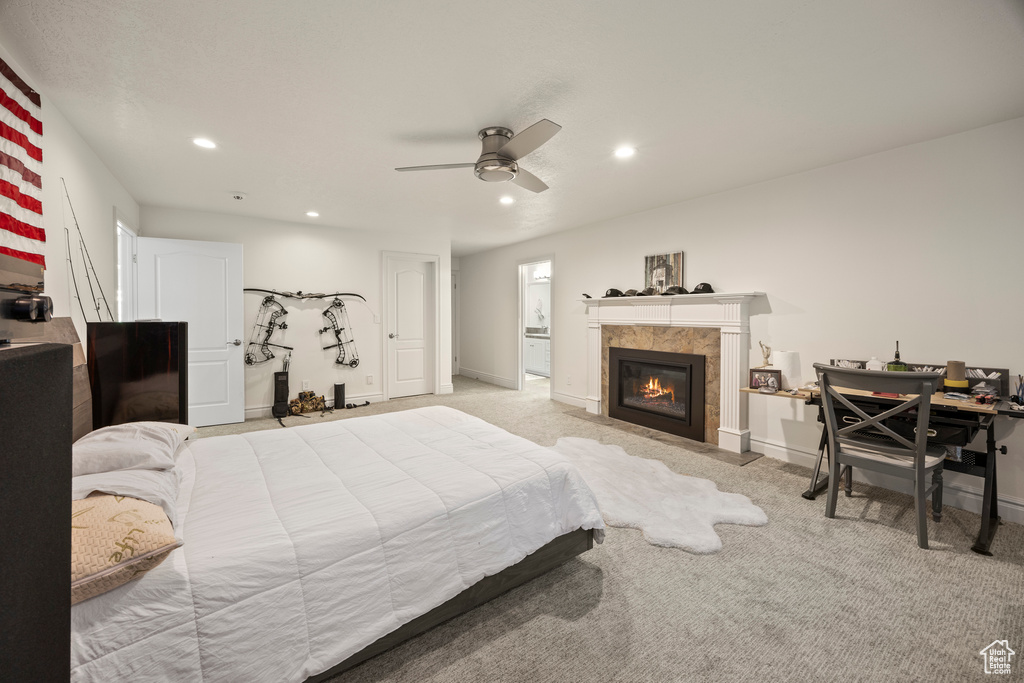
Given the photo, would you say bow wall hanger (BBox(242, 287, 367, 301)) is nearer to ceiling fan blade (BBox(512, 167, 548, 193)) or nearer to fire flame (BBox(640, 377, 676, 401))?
ceiling fan blade (BBox(512, 167, 548, 193))

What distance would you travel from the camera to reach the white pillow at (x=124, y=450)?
4.98ft

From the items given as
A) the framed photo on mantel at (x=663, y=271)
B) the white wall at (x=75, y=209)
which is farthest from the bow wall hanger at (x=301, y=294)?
the framed photo on mantel at (x=663, y=271)

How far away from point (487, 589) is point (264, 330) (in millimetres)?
4643

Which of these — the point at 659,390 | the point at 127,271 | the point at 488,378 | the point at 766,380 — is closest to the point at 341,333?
the point at 127,271

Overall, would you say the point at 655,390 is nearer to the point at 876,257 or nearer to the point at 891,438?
the point at 876,257

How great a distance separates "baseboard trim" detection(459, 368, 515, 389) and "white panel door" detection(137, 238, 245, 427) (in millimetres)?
3830

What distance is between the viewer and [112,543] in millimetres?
1108

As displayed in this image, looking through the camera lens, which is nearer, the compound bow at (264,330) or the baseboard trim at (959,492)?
the baseboard trim at (959,492)

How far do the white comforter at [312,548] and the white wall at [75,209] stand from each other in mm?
1281

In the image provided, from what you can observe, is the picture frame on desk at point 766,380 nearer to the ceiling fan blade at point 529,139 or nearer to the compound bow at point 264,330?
the ceiling fan blade at point 529,139

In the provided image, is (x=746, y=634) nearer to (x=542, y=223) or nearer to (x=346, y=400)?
(x=542, y=223)

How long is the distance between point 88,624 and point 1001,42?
3.89 meters

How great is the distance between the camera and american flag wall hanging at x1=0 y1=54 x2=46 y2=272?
1.82 metres

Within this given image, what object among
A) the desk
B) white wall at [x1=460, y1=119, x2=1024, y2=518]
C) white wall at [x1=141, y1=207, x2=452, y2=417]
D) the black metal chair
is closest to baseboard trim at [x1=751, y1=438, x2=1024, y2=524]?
white wall at [x1=460, y1=119, x2=1024, y2=518]
